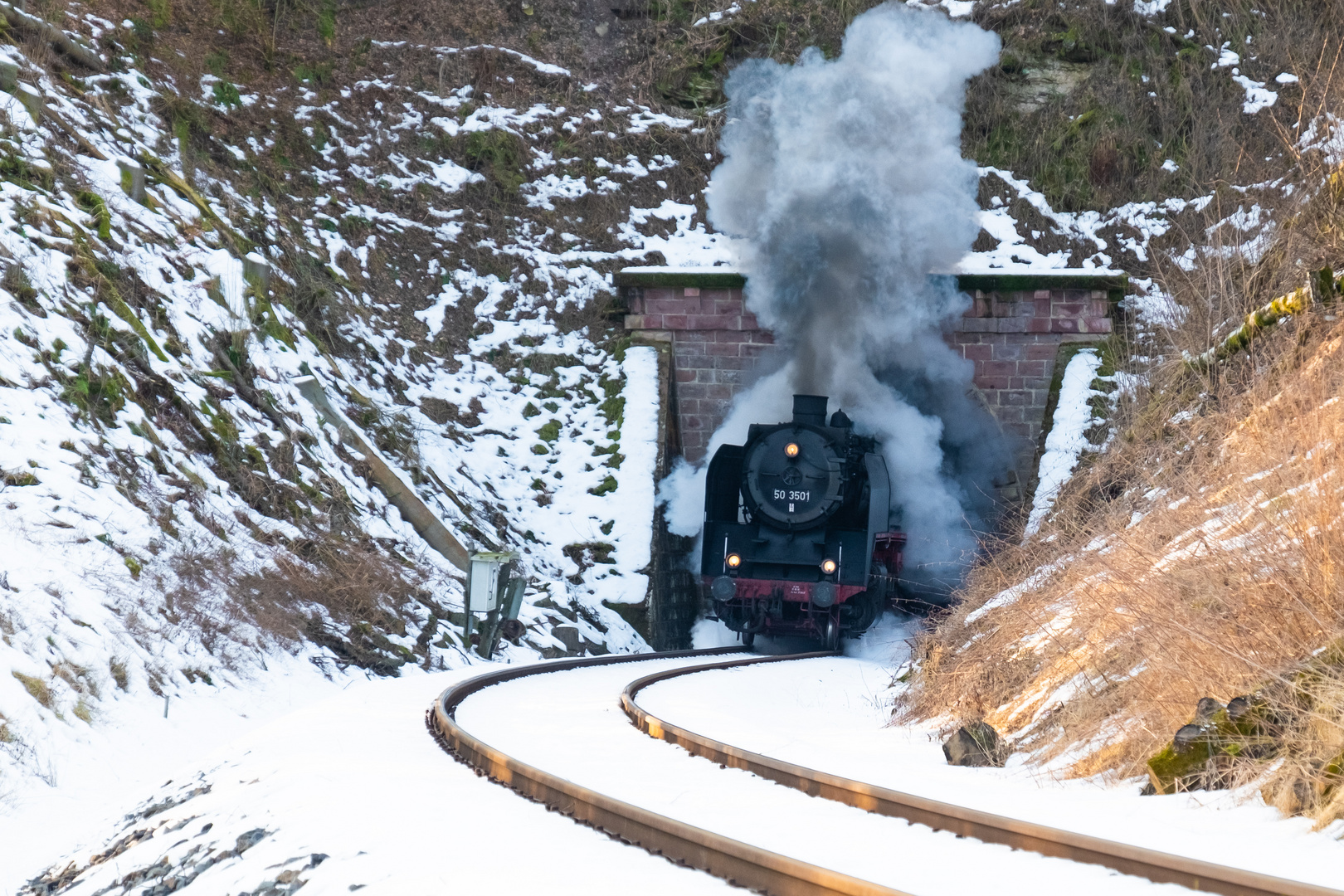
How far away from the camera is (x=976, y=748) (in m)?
6.69

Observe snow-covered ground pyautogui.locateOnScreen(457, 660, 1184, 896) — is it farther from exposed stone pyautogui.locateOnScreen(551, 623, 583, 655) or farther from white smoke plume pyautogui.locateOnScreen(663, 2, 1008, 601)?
white smoke plume pyautogui.locateOnScreen(663, 2, 1008, 601)

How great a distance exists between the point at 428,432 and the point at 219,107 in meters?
7.17

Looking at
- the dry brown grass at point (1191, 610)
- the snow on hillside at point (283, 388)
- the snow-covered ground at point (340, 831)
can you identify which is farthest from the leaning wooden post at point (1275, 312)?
the snow-covered ground at point (340, 831)

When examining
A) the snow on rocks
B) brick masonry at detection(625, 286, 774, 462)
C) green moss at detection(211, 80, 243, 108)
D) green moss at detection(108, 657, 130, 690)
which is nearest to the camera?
green moss at detection(108, 657, 130, 690)

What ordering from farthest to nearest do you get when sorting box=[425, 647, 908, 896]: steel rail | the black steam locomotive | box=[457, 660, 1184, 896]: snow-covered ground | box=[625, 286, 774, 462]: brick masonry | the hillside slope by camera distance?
1. box=[625, 286, 774, 462]: brick masonry
2. the black steam locomotive
3. the hillside slope
4. box=[457, 660, 1184, 896]: snow-covered ground
5. box=[425, 647, 908, 896]: steel rail

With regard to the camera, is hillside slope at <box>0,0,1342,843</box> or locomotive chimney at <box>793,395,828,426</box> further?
locomotive chimney at <box>793,395,828,426</box>

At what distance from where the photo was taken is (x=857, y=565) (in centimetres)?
1488

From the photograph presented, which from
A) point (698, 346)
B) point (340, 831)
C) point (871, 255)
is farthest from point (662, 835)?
point (698, 346)

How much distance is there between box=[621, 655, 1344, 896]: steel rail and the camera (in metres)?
3.51

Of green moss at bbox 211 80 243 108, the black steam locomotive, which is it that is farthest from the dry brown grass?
green moss at bbox 211 80 243 108

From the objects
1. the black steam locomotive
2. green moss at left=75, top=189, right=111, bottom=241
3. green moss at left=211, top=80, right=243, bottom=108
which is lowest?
the black steam locomotive

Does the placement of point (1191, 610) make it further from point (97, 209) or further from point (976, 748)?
point (97, 209)

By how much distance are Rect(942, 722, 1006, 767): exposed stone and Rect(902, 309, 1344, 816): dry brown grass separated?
0.19 m

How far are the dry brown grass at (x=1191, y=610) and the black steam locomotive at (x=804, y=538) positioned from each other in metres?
4.42
